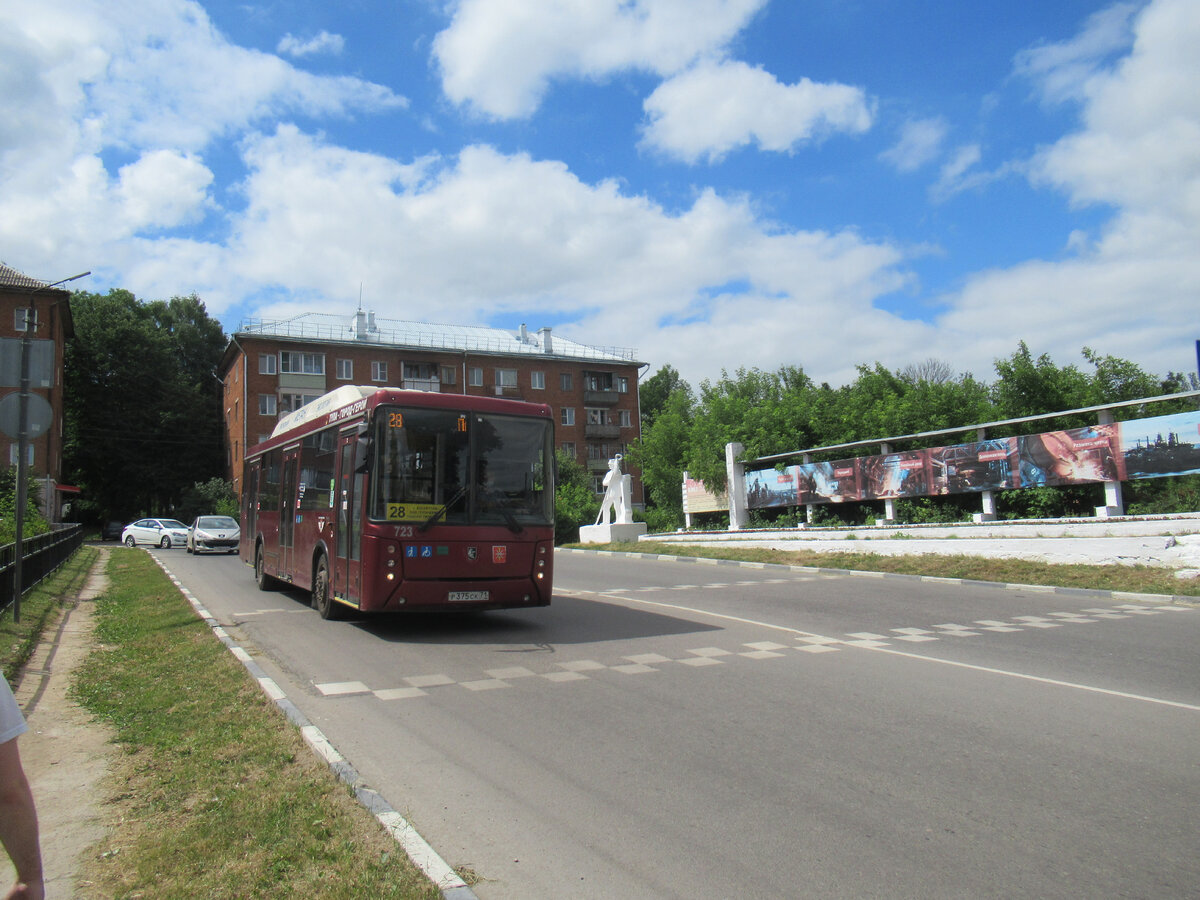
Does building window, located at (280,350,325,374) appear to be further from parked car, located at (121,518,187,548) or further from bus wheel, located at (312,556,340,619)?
bus wheel, located at (312,556,340,619)

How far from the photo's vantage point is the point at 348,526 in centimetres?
1043

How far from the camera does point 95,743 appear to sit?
19.4 ft

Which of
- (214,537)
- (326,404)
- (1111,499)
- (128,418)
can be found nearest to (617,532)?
(214,537)

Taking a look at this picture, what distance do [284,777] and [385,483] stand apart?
524cm

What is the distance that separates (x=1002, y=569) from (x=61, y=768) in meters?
15.4

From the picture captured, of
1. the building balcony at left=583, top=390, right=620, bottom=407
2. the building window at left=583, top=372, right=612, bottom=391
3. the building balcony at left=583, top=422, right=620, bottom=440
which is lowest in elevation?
the building balcony at left=583, top=422, right=620, bottom=440

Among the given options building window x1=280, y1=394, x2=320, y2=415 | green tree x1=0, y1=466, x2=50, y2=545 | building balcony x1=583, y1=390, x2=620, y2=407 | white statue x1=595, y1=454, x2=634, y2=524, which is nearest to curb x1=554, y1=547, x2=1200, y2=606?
white statue x1=595, y1=454, x2=634, y2=524

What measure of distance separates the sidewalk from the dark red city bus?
316 cm

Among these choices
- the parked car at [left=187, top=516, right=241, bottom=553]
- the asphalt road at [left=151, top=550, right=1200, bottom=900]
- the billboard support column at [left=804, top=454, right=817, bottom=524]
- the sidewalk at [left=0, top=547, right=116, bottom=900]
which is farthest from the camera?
the parked car at [left=187, top=516, right=241, bottom=553]

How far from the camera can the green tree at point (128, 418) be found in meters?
62.5

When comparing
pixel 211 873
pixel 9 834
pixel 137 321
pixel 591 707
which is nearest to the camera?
pixel 9 834

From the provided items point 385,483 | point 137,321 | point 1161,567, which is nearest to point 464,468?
point 385,483

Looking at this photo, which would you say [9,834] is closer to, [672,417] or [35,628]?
[35,628]

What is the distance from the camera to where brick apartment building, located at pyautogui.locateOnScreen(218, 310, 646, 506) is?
57.6m
